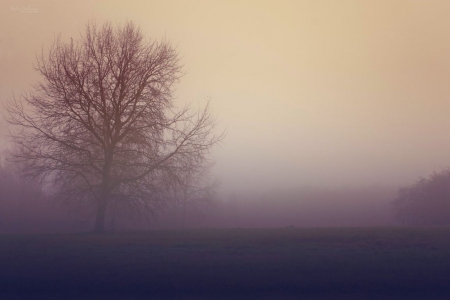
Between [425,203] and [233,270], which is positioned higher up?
[425,203]

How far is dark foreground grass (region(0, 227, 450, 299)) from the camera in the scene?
11430 mm

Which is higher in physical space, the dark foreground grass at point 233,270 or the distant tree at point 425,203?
the distant tree at point 425,203

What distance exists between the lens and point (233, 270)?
1280cm

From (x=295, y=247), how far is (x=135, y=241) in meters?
6.16

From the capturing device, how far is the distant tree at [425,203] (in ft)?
134

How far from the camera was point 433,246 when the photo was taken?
15336mm

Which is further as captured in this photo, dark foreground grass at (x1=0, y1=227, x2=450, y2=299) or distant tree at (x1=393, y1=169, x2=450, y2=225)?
distant tree at (x1=393, y1=169, x2=450, y2=225)

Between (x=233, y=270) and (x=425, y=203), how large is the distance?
35.9 meters

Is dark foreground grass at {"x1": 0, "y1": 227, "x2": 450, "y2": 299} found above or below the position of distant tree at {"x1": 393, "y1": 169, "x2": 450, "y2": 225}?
below

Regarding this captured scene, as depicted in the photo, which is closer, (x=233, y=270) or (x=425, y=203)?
(x=233, y=270)

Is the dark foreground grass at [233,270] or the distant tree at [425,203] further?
the distant tree at [425,203]

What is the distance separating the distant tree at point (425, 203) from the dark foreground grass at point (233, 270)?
25660 millimetres

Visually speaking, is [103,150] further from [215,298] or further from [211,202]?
[211,202]

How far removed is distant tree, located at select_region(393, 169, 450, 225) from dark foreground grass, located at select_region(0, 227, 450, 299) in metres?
25.7
